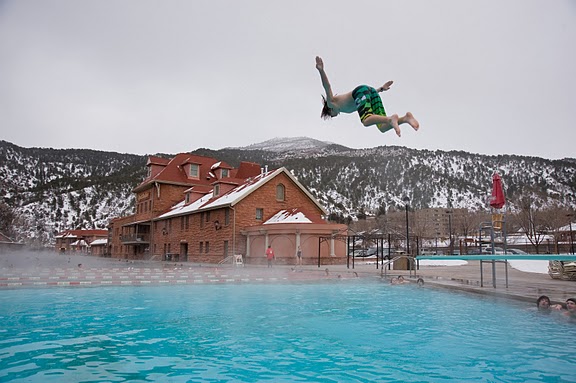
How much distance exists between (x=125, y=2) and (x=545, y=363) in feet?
23.6

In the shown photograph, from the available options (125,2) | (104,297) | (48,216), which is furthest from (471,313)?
(48,216)

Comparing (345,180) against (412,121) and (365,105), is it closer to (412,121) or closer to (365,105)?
(365,105)

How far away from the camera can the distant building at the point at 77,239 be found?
78562mm

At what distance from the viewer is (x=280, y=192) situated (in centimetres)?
3094

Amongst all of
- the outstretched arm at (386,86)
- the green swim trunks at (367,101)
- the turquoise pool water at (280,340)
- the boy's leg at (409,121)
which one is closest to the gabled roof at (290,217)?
the turquoise pool water at (280,340)

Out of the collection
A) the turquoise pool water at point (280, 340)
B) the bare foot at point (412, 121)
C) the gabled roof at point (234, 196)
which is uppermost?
the gabled roof at point (234, 196)

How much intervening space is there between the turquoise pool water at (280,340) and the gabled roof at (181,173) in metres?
28.2

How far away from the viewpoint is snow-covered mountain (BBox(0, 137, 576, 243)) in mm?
90188

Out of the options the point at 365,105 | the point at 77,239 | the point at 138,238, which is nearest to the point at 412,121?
the point at 365,105

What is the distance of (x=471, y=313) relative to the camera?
8.07m

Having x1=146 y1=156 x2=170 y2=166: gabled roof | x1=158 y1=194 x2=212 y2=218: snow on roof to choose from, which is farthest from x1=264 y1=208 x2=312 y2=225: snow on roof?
x1=146 y1=156 x2=170 y2=166: gabled roof

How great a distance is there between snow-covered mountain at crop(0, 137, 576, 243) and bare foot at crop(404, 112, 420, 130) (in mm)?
79538

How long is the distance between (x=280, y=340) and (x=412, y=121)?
3.76m

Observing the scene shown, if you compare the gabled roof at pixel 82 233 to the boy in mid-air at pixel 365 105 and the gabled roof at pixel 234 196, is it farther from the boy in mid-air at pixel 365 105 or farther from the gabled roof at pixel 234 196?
the boy in mid-air at pixel 365 105
